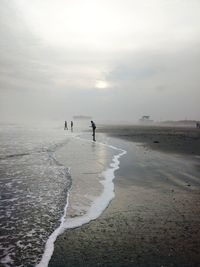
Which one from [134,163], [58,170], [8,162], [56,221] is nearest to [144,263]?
[56,221]

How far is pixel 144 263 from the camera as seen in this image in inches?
231

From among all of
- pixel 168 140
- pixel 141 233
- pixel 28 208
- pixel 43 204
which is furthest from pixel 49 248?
pixel 168 140

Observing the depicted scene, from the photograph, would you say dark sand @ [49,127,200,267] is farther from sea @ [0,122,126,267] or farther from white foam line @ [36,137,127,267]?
sea @ [0,122,126,267]

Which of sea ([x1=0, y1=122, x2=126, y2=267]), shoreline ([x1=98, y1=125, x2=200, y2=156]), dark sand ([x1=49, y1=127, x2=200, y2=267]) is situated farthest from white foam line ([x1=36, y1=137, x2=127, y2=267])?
shoreline ([x1=98, y1=125, x2=200, y2=156])

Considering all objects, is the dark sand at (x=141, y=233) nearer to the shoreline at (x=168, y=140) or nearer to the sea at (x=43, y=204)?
the sea at (x=43, y=204)

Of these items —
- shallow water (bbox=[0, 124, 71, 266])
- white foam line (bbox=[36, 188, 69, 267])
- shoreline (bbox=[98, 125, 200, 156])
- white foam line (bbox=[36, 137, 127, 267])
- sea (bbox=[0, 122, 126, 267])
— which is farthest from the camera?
shoreline (bbox=[98, 125, 200, 156])

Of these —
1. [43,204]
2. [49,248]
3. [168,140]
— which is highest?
[49,248]

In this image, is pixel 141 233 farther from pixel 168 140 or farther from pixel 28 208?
pixel 168 140

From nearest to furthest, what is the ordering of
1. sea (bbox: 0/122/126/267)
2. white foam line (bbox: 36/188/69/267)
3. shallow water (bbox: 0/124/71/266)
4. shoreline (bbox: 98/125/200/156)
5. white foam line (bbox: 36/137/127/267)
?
white foam line (bbox: 36/188/69/267) < white foam line (bbox: 36/137/127/267) < shallow water (bbox: 0/124/71/266) < sea (bbox: 0/122/126/267) < shoreline (bbox: 98/125/200/156)

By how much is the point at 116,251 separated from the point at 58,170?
436 inches

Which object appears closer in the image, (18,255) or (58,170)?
(18,255)

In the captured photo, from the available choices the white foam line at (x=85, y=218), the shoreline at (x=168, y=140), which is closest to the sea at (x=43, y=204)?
the white foam line at (x=85, y=218)

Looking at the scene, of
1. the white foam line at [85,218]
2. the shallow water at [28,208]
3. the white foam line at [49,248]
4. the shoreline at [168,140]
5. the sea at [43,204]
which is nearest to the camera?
the white foam line at [49,248]

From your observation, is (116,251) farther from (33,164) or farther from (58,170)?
(33,164)
